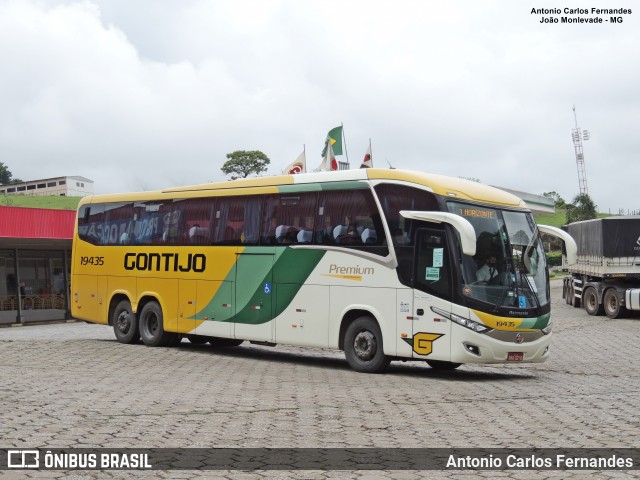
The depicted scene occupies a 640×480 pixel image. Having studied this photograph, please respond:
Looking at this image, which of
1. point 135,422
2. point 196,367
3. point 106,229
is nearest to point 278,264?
point 196,367

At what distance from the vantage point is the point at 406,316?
47.7ft

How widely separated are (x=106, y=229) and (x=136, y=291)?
6.56ft

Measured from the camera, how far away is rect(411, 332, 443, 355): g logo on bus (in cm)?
1426

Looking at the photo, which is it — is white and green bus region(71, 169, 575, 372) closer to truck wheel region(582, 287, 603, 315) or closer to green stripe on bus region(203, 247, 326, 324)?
green stripe on bus region(203, 247, 326, 324)

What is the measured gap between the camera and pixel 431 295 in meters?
14.3

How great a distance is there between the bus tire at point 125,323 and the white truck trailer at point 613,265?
14.2 m

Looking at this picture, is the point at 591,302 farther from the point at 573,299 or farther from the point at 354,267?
the point at 354,267

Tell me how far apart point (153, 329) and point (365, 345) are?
673 centimetres

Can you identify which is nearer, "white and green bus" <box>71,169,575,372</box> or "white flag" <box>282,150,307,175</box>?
"white and green bus" <box>71,169,575,372</box>

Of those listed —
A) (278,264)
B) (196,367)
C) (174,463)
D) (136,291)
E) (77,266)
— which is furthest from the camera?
(77,266)

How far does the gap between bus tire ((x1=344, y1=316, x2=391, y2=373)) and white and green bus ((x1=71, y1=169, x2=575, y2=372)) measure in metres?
0.02

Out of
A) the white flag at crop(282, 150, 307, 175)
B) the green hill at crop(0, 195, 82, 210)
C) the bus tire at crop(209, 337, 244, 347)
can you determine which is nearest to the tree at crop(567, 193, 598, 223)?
the green hill at crop(0, 195, 82, 210)

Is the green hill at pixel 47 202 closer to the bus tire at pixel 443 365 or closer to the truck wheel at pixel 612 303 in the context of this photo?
the truck wheel at pixel 612 303

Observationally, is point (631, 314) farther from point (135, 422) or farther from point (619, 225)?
point (135, 422)
